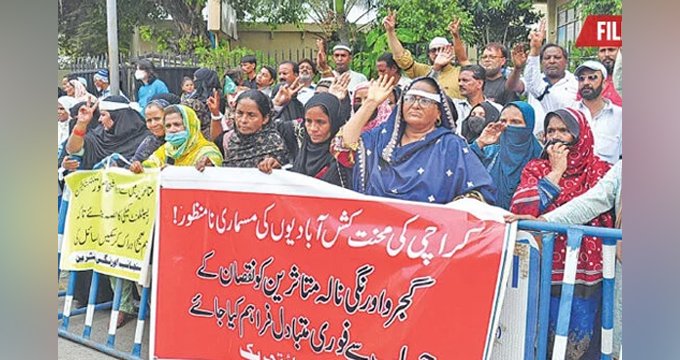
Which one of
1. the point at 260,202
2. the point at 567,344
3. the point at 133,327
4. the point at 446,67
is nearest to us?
the point at 567,344

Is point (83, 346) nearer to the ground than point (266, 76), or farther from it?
nearer to the ground

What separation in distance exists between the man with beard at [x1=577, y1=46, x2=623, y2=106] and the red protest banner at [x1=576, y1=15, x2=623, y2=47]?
0.02m

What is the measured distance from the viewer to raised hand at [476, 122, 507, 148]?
3.38 meters

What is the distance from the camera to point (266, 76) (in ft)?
13.0

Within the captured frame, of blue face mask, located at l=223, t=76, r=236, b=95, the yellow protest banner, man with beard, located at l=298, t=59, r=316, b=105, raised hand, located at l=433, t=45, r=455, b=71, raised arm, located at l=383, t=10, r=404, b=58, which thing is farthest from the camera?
the yellow protest banner

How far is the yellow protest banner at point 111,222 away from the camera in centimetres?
432

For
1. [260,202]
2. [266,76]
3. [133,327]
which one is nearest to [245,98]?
[266,76]

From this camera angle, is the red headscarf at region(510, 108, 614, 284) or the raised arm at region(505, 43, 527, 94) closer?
the red headscarf at region(510, 108, 614, 284)

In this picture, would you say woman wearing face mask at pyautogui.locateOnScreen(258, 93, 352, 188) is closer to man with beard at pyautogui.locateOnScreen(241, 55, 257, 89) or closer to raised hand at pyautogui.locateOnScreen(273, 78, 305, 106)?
raised hand at pyautogui.locateOnScreen(273, 78, 305, 106)

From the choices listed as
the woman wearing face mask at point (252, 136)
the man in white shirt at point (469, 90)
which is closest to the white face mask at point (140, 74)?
the woman wearing face mask at point (252, 136)

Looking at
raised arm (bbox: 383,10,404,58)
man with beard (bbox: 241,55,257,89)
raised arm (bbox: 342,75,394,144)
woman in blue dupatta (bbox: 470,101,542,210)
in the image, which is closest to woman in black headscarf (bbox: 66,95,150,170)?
man with beard (bbox: 241,55,257,89)

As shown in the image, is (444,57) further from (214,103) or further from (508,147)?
(214,103)
